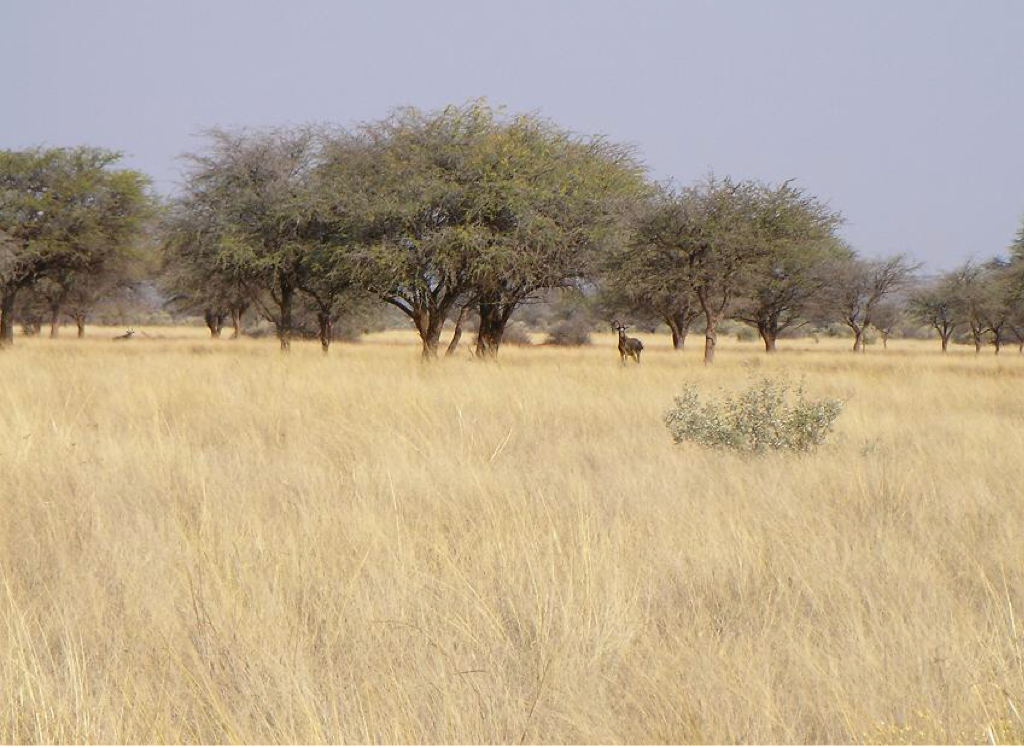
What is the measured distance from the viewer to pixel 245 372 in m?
13.4

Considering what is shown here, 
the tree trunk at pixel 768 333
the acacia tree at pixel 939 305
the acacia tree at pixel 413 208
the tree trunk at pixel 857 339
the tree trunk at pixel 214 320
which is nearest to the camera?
the acacia tree at pixel 413 208

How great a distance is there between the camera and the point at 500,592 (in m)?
3.52

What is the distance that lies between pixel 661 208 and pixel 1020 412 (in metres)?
17.9

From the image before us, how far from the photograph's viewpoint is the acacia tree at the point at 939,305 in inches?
1987

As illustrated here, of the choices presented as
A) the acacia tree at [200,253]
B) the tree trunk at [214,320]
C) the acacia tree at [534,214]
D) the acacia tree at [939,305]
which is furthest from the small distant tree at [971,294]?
the tree trunk at [214,320]

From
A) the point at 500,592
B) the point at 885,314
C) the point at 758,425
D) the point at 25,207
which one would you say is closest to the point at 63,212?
the point at 25,207

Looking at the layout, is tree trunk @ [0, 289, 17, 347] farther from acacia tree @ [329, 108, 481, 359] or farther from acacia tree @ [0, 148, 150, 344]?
acacia tree @ [329, 108, 481, 359]

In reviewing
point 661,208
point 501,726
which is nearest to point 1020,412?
point 501,726

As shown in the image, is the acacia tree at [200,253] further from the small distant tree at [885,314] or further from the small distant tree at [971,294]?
the small distant tree at [885,314]

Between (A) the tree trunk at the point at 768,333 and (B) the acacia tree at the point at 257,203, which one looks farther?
(A) the tree trunk at the point at 768,333

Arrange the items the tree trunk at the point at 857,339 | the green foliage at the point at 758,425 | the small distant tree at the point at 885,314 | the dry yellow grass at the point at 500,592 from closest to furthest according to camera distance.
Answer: the dry yellow grass at the point at 500,592, the green foliage at the point at 758,425, the tree trunk at the point at 857,339, the small distant tree at the point at 885,314

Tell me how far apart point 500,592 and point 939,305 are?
55.4 m

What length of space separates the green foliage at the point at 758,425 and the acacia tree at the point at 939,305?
48163 millimetres

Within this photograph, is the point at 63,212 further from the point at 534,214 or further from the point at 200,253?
the point at 534,214
